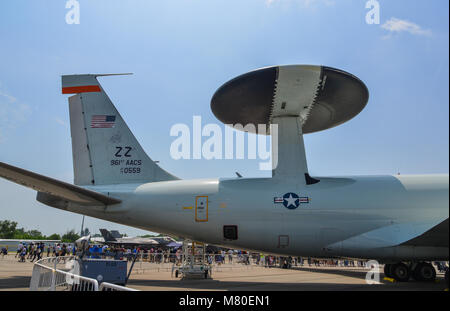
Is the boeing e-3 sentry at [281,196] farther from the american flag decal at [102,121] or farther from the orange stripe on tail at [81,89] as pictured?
the orange stripe on tail at [81,89]

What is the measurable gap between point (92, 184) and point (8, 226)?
368 ft

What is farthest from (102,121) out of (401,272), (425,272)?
(425,272)

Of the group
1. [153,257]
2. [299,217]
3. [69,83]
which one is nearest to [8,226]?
[153,257]

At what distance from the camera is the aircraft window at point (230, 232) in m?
13.3

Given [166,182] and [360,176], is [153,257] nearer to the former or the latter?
[166,182]

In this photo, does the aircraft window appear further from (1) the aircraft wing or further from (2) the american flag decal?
(2) the american flag decal

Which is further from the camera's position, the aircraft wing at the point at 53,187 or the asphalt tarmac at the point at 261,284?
the asphalt tarmac at the point at 261,284

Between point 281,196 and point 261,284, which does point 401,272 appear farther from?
point 281,196

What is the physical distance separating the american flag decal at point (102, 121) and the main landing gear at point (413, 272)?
1476cm

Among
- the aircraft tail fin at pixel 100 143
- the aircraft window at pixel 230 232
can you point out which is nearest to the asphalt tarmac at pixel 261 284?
the aircraft window at pixel 230 232

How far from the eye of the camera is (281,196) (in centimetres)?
1317

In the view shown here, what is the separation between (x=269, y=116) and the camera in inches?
638

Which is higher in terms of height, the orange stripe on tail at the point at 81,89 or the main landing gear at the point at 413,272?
the orange stripe on tail at the point at 81,89

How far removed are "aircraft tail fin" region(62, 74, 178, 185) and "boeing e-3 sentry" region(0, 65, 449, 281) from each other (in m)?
0.05
